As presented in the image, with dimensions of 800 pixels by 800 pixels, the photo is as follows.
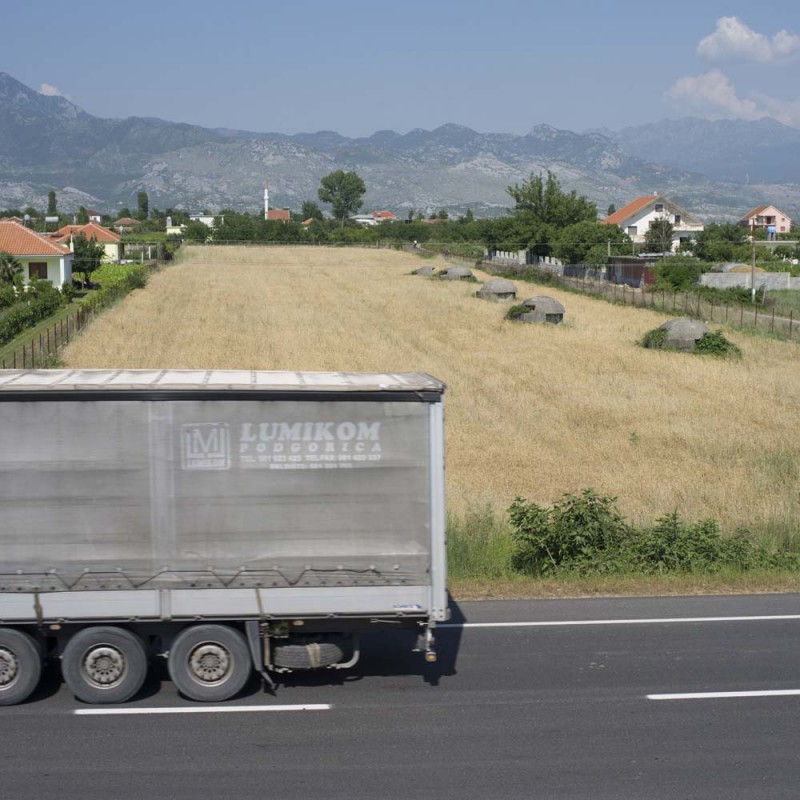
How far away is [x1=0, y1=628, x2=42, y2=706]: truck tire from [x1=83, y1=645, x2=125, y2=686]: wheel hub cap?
0.47 metres

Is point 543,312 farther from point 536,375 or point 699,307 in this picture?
point 536,375

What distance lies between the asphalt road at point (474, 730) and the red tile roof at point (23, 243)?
61343 mm

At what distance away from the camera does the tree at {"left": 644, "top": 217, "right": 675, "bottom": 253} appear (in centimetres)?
10681

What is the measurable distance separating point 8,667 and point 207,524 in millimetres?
2340

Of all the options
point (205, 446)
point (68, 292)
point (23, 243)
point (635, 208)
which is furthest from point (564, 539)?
point (635, 208)

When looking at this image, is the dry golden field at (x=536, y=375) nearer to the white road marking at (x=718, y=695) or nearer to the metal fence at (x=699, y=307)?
the metal fence at (x=699, y=307)

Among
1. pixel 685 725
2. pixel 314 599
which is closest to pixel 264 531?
pixel 314 599

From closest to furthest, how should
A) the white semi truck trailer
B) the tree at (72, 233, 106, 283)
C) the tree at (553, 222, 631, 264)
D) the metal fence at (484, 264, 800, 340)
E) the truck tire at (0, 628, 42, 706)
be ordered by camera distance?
1. the white semi truck trailer
2. the truck tire at (0, 628, 42, 706)
3. the metal fence at (484, 264, 800, 340)
4. the tree at (72, 233, 106, 283)
5. the tree at (553, 222, 631, 264)

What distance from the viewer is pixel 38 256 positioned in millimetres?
68625

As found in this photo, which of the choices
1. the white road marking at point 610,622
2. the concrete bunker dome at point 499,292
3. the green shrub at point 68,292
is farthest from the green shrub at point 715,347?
the green shrub at point 68,292

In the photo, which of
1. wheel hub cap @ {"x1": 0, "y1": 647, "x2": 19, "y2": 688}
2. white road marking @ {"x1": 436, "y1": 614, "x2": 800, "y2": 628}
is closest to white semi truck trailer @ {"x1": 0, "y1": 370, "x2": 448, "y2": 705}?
wheel hub cap @ {"x1": 0, "y1": 647, "x2": 19, "y2": 688}

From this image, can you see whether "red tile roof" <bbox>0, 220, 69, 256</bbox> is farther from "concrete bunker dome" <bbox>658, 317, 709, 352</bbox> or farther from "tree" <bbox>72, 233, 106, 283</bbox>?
"concrete bunker dome" <bbox>658, 317, 709, 352</bbox>

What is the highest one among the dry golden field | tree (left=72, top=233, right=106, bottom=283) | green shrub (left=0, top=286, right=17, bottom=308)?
tree (left=72, top=233, right=106, bottom=283)

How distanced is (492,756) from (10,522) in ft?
15.7
